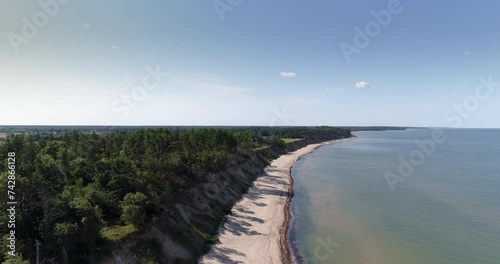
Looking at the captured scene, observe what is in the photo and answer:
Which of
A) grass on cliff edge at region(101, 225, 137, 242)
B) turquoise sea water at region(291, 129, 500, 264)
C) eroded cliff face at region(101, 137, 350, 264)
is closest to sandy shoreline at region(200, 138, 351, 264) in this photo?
eroded cliff face at region(101, 137, 350, 264)

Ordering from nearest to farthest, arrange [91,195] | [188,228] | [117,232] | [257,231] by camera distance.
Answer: [117,232]
[91,195]
[188,228]
[257,231]

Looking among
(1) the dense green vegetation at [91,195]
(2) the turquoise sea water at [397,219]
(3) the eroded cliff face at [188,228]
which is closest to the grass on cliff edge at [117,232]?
(1) the dense green vegetation at [91,195]

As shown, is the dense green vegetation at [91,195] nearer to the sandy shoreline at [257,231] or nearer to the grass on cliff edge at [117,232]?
the grass on cliff edge at [117,232]

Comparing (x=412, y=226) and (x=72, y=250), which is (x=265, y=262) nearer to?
(x=72, y=250)

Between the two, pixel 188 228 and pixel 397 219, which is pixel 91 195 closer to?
pixel 188 228

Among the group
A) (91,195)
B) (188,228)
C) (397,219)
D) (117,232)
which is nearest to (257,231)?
(188,228)
